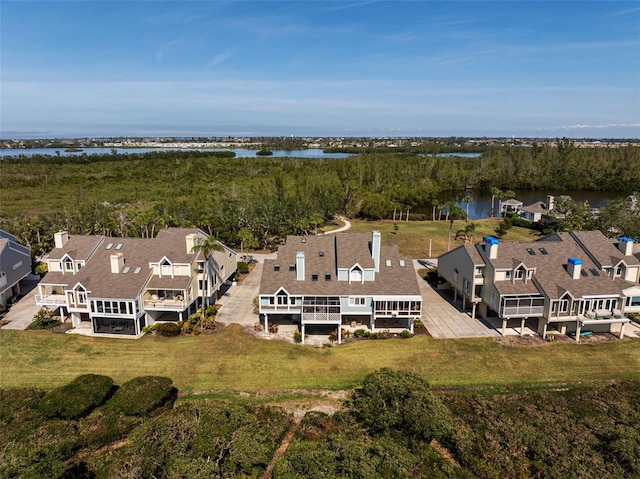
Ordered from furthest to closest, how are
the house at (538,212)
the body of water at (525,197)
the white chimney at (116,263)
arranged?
the body of water at (525,197)
the house at (538,212)
the white chimney at (116,263)

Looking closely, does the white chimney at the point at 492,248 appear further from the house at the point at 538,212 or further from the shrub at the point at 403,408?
→ the house at the point at 538,212

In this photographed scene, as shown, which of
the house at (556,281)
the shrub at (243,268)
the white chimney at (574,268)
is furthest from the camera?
the shrub at (243,268)

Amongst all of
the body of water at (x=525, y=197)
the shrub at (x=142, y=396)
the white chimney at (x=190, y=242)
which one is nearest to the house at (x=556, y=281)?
the white chimney at (x=190, y=242)

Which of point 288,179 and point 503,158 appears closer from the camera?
point 288,179

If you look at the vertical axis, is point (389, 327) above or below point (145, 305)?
below

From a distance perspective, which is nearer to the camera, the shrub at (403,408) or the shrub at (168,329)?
the shrub at (403,408)

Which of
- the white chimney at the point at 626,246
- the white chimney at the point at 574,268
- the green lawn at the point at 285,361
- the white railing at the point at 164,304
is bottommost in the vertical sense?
the green lawn at the point at 285,361

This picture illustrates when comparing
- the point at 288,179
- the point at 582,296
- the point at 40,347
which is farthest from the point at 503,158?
the point at 40,347

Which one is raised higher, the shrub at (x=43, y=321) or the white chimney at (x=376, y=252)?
the white chimney at (x=376, y=252)

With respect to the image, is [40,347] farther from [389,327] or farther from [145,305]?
[389,327]
